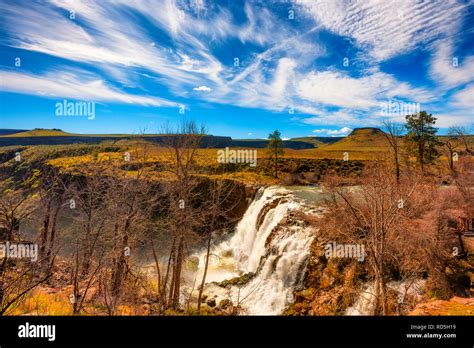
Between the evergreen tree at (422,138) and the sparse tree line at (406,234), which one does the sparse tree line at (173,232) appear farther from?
the evergreen tree at (422,138)

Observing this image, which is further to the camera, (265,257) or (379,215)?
(265,257)

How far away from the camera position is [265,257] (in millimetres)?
24469

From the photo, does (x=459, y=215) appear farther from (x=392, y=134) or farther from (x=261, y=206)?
(x=261, y=206)

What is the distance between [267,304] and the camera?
18.9 meters

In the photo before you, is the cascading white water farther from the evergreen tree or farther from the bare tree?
the evergreen tree

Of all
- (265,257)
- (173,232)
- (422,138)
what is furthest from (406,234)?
(422,138)

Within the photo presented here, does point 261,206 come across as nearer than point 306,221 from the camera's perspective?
No

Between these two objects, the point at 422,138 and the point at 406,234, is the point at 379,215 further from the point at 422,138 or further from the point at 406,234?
the point at 422,138

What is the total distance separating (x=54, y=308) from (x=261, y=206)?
941 inches

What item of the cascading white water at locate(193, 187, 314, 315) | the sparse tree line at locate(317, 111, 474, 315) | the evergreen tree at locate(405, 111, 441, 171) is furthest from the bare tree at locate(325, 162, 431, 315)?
the evergreen tree at locate(405, 111, 441, 171)

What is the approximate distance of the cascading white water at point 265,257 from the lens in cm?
1956

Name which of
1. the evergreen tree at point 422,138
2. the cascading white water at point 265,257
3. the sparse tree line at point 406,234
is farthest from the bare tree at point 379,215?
the evergreen tree at point 422,138

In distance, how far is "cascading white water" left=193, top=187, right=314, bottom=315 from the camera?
64.2 ft
